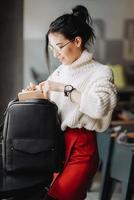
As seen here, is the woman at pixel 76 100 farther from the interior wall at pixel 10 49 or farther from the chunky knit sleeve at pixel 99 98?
the interior wall at pixel 10 49

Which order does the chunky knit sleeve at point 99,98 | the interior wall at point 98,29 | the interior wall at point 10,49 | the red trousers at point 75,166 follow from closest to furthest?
the chunky knit sleeve at point 99,98
the red trousers at point 75,166
the interior wall at point 10,49
the interior wall at point 98,29

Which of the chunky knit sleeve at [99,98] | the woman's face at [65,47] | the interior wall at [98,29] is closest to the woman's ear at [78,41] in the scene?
the woman's face at [65,47]

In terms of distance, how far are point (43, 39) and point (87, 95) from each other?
2466 mm

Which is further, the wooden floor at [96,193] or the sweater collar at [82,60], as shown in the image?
the wooden floor at [96,193]

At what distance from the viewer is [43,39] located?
398 centimetres

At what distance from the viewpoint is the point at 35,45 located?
4.09 m

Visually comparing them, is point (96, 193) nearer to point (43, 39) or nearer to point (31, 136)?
point (43, 39)

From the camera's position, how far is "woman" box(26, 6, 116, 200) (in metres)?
1.65

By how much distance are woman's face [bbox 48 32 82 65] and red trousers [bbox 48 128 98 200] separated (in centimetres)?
28

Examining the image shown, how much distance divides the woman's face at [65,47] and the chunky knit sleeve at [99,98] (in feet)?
0.52

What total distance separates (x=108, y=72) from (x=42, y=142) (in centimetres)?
36

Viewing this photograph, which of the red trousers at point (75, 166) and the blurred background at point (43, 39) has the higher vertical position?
the blurred background at point (43, 39)

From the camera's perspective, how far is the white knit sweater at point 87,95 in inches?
62.4

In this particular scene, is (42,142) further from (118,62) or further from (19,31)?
(118,62)
